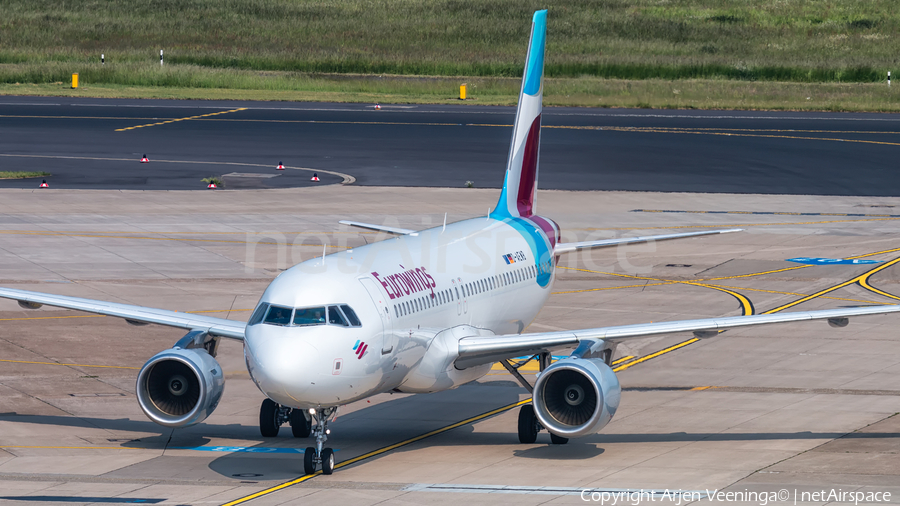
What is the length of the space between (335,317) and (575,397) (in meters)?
5.19

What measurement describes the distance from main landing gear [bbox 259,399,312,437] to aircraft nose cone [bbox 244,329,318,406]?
14.9ft

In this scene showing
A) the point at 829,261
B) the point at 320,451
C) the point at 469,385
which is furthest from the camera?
the point at 829,261

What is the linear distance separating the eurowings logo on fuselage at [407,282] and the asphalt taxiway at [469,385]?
10.9ft

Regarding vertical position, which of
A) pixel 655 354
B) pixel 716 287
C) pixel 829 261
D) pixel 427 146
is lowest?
pixel 655 354

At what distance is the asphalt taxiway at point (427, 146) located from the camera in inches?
2571

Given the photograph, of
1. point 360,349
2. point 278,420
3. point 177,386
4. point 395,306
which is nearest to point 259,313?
point 360,349

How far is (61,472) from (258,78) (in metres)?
94.9

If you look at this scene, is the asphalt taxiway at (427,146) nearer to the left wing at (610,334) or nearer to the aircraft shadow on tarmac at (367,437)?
the aircraft shadow on tarmac at (367,437)

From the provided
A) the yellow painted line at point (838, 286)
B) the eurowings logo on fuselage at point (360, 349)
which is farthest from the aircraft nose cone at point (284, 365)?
the yellow painted line at point (838, 286)

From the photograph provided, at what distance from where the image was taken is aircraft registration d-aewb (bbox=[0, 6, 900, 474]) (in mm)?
21156

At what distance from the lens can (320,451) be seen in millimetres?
22266

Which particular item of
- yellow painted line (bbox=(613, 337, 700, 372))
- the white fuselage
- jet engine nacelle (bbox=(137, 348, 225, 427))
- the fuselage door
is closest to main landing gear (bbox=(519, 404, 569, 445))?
the white fuselage

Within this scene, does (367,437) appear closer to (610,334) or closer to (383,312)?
(383,312)

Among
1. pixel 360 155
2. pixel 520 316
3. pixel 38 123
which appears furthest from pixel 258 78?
pixel 520 316
